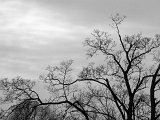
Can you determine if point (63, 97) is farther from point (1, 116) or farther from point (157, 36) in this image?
point (157, 36)

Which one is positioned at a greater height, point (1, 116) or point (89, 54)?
point (89, 54)

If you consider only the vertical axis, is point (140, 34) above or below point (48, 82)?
above

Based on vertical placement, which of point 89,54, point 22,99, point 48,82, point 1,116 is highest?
point 89,54

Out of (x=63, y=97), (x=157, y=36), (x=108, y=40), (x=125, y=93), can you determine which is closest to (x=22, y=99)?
(x=63, y=97)

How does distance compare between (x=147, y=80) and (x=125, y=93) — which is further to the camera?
(x=125, y=93)

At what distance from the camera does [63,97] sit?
64.2 feet

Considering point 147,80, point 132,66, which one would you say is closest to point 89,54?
point 132,66

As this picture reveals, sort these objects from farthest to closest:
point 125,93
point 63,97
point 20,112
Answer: point 125,93, point 63,97, point 20,112

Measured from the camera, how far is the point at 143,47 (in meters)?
19.6

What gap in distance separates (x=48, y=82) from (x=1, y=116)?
3980mm

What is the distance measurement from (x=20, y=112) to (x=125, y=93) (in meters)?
9.42

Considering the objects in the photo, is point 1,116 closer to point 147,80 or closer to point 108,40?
point 108,40

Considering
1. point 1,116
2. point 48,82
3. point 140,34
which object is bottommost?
point 1,116

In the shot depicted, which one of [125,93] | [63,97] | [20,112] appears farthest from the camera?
[125,93]
